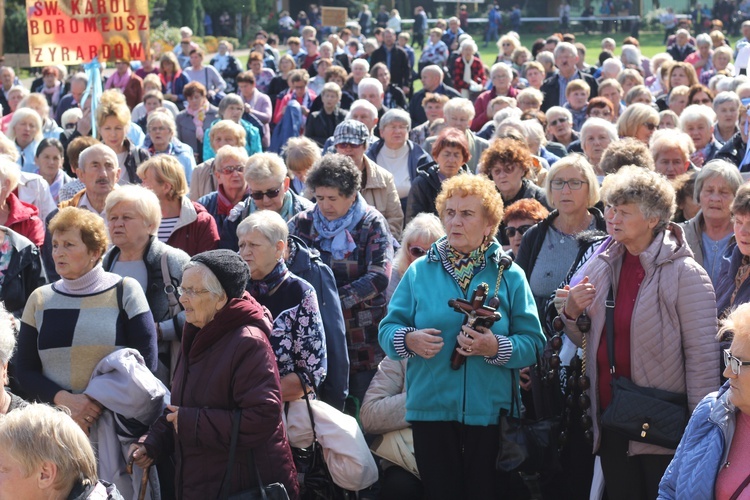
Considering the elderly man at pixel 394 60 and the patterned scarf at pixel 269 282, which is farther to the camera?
the elderly man at pixel 394 60

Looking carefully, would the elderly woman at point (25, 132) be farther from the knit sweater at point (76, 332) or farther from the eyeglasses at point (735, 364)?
the eyeglasses at point (735, 364)

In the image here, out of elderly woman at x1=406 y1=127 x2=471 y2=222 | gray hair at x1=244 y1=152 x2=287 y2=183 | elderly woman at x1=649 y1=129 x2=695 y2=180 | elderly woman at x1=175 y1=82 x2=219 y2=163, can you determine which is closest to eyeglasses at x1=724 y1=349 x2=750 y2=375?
gray hair at x1=244 y1=152 x2=287 y2=183

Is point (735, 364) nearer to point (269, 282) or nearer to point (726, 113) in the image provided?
point (269, 282)

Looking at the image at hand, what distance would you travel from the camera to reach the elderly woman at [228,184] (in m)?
7.69

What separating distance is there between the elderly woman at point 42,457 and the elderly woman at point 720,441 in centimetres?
214

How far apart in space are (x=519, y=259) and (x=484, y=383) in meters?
1.19

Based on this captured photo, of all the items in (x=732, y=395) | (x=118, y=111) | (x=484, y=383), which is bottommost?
(x=484, y=383)

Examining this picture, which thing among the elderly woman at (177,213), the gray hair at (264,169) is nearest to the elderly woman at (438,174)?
the gray hair at (264,169)

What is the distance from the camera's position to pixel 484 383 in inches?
197

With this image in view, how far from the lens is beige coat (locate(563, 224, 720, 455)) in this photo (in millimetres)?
4680

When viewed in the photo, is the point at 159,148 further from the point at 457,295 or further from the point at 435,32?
the point at 435,32

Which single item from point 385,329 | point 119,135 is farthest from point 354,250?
point 119,135

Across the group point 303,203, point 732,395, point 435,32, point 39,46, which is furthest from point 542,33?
point 732,395

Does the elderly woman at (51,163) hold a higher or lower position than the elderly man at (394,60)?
lower
